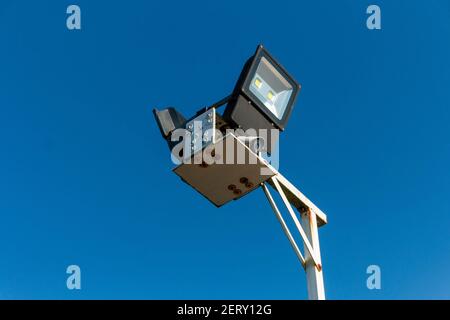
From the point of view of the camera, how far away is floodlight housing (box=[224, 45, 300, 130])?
19.6ft

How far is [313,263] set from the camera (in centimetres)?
581

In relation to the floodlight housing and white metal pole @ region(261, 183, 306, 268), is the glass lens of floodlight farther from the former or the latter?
white metal pole @ region(261, 183, 306, 268)

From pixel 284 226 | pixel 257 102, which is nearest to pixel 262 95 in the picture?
pixel 257 102

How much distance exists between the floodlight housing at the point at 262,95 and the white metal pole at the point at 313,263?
0.68 metres

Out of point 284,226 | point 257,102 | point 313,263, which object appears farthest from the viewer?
point 257,102

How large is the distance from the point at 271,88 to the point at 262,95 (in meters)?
0.16

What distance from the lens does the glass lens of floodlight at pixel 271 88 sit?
6.10 meters

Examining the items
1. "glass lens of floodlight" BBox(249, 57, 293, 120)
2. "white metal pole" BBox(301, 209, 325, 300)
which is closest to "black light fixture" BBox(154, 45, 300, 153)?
"glass lens of floodlight" BBox(249, 57, 293, 120)

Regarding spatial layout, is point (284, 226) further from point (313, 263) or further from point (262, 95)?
point (262, 95)

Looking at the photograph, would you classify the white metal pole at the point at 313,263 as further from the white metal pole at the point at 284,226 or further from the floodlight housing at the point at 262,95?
the floodlight housing at the point at 262,95

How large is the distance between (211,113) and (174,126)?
0.36 m

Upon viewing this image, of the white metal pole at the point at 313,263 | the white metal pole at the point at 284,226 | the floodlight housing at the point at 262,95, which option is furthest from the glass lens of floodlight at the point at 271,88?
the white metal pole at the point at 313,263
